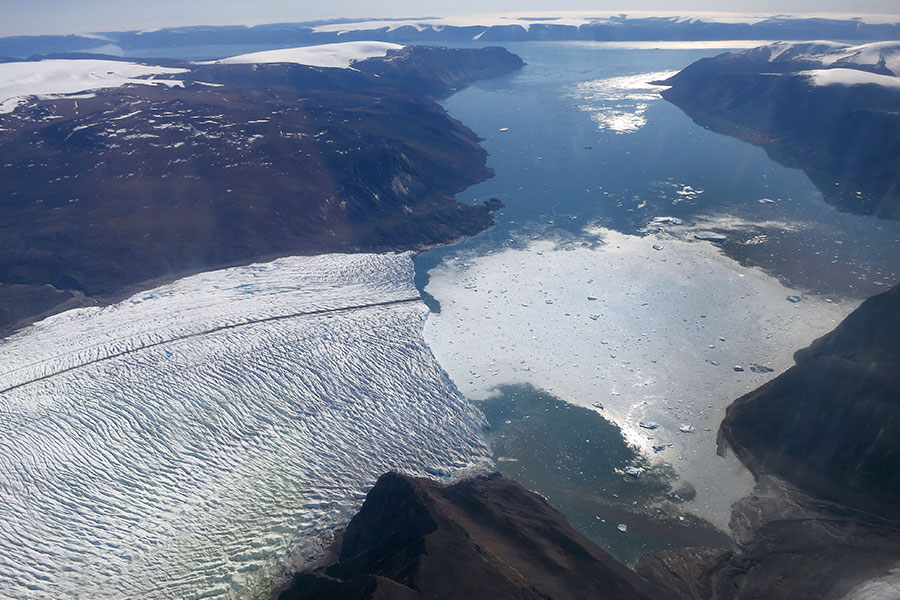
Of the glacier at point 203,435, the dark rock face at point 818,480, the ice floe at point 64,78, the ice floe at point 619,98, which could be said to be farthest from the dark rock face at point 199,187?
the dark rock face at point 818,480

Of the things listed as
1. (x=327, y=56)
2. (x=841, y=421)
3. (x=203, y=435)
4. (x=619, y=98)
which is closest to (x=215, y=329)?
(x=203, y=435)

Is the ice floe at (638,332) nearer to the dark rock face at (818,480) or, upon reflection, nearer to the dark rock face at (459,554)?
the dark rock face at (818,480)

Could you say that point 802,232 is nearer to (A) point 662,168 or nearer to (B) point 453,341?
(A) point 662,168

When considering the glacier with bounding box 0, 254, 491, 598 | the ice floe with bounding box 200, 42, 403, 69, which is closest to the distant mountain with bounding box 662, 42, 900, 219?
the glacier with bounding box 0, 254, 491, 598

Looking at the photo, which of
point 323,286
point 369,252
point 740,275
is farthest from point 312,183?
point 740,275

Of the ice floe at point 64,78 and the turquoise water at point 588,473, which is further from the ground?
the ice floe at point 64,78
